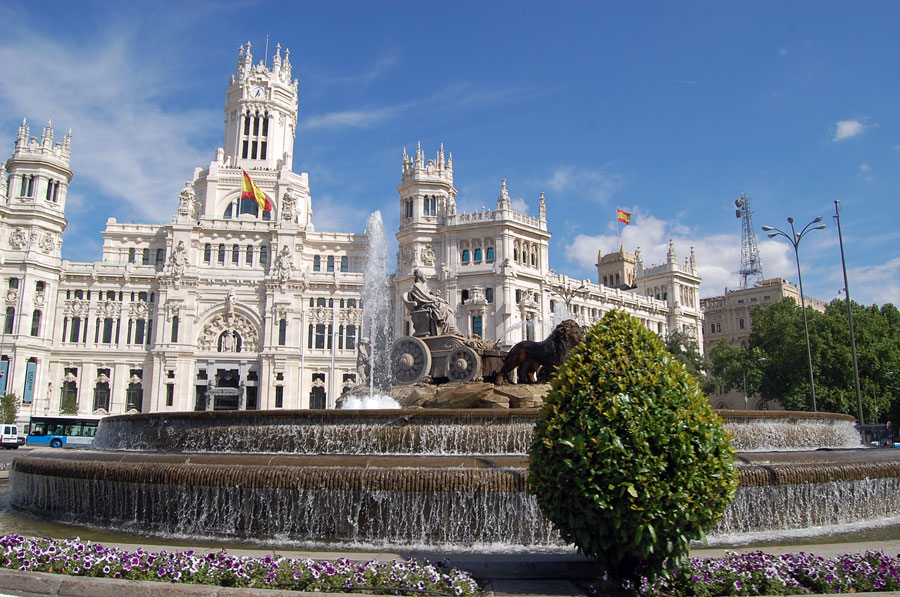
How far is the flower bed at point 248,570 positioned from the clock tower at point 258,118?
81.6 meters

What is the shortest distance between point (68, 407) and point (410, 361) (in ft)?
192

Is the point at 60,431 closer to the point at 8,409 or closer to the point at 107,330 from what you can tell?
the point at 8,409

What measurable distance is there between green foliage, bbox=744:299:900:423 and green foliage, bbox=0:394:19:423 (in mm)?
68889

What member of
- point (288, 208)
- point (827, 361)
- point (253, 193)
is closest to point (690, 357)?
point (827, 361)

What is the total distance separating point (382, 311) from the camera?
242 feet

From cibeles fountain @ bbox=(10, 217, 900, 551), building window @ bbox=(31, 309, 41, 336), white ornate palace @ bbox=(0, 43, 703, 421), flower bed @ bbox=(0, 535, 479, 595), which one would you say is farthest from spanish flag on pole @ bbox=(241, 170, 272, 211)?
flower bed @ bbox=(0, 535, 479, 595)

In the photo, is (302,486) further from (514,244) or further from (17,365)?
(17,365)

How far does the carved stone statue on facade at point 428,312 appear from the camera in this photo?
874 inches

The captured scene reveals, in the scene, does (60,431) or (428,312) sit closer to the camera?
(428,312)

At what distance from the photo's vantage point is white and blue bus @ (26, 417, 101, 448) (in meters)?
51.5

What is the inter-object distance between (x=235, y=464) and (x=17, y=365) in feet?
214

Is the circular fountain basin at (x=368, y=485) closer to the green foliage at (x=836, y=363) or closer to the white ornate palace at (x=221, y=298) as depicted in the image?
the green foliage at (x=836, y=363)

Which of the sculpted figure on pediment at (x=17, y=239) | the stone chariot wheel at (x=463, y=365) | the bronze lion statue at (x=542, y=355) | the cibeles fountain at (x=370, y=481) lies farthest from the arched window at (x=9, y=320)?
the bronze lion statue at (x=542, y=355)

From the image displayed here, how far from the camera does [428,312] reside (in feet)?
72.7
